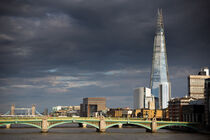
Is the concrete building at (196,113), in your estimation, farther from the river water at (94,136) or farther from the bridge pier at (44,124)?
the bridge pier at (44,124)

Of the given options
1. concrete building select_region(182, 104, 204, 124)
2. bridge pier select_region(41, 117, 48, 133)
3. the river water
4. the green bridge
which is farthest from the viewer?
concrete building select_region(182, 104, 204, 124)

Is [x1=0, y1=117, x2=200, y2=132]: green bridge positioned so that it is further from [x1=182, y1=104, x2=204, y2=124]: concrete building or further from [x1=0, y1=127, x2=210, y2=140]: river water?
[x1=182, y1=104, x2=204, y2=124]: concrete building

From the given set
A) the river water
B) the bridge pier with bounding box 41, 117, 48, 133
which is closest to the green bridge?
the bridge pier with bounding box 41, 117, 48, 133

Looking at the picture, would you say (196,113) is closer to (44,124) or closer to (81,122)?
(81,122)

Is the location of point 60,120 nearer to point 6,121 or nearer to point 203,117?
point 6,121

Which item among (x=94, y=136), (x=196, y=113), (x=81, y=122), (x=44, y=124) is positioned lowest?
(x=94, y=136)

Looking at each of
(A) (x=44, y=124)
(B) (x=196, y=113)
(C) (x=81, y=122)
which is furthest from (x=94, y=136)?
(B) (x=196, y=113)

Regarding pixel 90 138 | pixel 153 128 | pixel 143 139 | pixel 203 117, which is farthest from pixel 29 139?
pixel 203 117

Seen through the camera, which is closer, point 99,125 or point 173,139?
point 173,139

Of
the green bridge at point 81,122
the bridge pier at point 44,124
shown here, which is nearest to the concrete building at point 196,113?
the green bridge at point 81,122

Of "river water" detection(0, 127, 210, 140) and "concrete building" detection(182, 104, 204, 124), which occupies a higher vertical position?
"concrete building" detection(182, 104, 204, 124)

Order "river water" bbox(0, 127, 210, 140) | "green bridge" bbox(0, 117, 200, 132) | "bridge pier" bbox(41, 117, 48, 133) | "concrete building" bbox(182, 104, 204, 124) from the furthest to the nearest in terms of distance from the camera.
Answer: "concrete building" bbox(182, 104, 204, 124)
"bridge pier" bbox(41, 117, 48, 133)
"green bridge" bbox(0, 117, 200, 132)
"river water" bbox(0, 127, 210, 140)

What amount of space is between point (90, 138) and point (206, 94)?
74.7m

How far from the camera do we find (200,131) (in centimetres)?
15838
